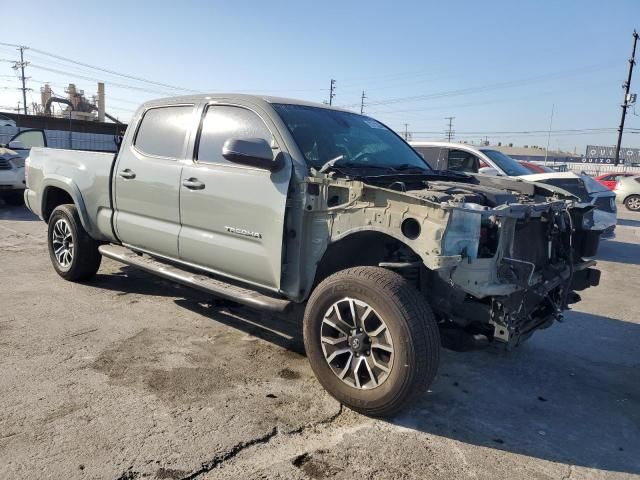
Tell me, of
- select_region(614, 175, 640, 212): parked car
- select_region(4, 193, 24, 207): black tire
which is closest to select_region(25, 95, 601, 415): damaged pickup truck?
select_region(4, 193, 24, 207): black tire

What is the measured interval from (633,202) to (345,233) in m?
19.4

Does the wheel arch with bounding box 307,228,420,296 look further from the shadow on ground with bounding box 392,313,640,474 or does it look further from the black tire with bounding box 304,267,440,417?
the shadow on ground with bounding box 392,313,640,474

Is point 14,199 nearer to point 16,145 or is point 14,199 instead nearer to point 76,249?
point 16,145

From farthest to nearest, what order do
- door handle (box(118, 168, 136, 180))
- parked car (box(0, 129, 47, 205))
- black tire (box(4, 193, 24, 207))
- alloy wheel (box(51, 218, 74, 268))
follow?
black tire (box(4, 193, 24, 207)), parked car (box(0, 129, 47, 205)), alloy wheel (box(51, 218, 74, 268)), door handle (box(118, 168, 136, 180))

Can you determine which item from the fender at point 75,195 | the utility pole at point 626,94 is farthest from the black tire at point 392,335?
the utility pole at point 626,94

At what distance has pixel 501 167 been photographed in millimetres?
9539

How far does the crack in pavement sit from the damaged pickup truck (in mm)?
231

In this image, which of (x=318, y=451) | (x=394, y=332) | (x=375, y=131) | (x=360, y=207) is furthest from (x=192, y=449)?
(x=375, y=131)

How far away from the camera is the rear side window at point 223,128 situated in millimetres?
4176

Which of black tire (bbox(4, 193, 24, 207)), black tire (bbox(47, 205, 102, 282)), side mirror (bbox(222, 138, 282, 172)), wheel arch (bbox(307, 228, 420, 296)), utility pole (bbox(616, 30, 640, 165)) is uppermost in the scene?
utility pole (bbox(616, 30, 640, 165))

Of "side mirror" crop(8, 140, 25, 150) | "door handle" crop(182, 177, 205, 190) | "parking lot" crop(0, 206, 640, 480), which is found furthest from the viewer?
"side mirror" crop(8, 140, 25, 150)

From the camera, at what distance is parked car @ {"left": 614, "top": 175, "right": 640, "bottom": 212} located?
19212 millimetres

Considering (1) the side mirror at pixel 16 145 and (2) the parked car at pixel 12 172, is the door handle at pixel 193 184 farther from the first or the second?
(1) the side mirror at pixel 16 145

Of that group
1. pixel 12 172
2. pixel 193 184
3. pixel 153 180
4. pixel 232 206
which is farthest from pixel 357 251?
pixel 12 172
